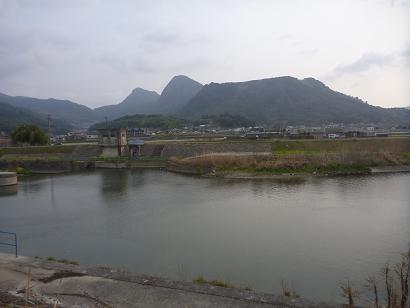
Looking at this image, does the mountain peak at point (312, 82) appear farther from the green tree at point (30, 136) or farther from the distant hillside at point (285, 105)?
the green tree at point (30, 136)

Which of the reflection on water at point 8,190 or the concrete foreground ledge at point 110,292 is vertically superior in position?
the concrete foreground ledge at point 110,292

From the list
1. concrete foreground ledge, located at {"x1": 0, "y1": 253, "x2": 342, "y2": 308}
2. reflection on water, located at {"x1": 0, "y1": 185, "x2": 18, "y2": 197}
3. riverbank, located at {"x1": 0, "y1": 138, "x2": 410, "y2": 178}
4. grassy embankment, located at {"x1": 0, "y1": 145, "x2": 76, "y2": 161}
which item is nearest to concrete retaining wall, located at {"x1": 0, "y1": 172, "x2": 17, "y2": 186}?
reflection on water, located at {"x1": 0, "y1": 185, "x2": 18, "y2": 197}

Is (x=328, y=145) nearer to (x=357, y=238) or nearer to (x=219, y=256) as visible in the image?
(x=357, y=238)

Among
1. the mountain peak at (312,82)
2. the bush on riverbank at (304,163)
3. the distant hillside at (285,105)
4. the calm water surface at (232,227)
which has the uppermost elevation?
the mountain peak at (312,82)

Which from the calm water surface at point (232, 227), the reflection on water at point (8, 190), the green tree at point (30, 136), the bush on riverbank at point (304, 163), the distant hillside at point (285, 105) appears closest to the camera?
the calm water surface at point (232, 227)

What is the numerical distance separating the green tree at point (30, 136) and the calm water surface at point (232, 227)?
25.4 m

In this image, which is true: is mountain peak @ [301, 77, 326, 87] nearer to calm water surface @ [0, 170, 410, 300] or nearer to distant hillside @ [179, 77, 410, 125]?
distant hillside @ [179, 77, 410, 125]

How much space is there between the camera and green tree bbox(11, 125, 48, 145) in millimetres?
49781

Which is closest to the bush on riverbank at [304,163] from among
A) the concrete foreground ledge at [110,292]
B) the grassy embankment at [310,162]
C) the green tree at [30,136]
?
the grassy embankment at [310,162]

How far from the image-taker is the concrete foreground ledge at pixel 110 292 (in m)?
6.48

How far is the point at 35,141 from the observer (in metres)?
49.9

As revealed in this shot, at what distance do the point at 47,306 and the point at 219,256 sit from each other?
6.05 m

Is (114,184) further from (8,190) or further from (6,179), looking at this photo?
(6,179)

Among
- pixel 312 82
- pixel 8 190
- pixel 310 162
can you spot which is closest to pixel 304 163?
pixel 310 162
